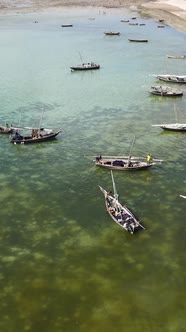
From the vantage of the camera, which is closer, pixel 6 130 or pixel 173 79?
pixel 6 130

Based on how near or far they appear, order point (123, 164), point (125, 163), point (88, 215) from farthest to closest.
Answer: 1. point (125, 163)
2. point (123, 164)
3. point (88, 215)

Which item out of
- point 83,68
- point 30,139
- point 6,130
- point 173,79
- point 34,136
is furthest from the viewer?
point 83,68

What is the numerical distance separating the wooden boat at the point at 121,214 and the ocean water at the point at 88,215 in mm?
741

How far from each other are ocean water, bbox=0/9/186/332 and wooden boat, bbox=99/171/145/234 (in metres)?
→ 0.74

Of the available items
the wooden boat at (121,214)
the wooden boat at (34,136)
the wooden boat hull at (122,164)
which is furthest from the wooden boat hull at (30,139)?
the wooden boat at (121,214)

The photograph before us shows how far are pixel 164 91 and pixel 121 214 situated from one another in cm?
4695

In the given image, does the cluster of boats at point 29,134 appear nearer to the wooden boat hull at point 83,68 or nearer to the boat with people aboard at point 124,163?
the boat with people aboard at point 124,163

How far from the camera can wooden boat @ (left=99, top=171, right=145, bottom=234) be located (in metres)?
40.0

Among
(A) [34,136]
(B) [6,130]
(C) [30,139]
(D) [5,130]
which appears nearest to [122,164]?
(C) [30,139]

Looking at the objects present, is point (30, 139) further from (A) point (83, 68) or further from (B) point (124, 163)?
(A) point (83, 68)

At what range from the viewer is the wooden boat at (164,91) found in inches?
3226

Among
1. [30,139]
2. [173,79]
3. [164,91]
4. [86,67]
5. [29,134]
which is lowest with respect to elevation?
[29,134]

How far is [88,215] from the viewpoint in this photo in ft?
142

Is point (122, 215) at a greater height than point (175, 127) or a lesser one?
lesser
